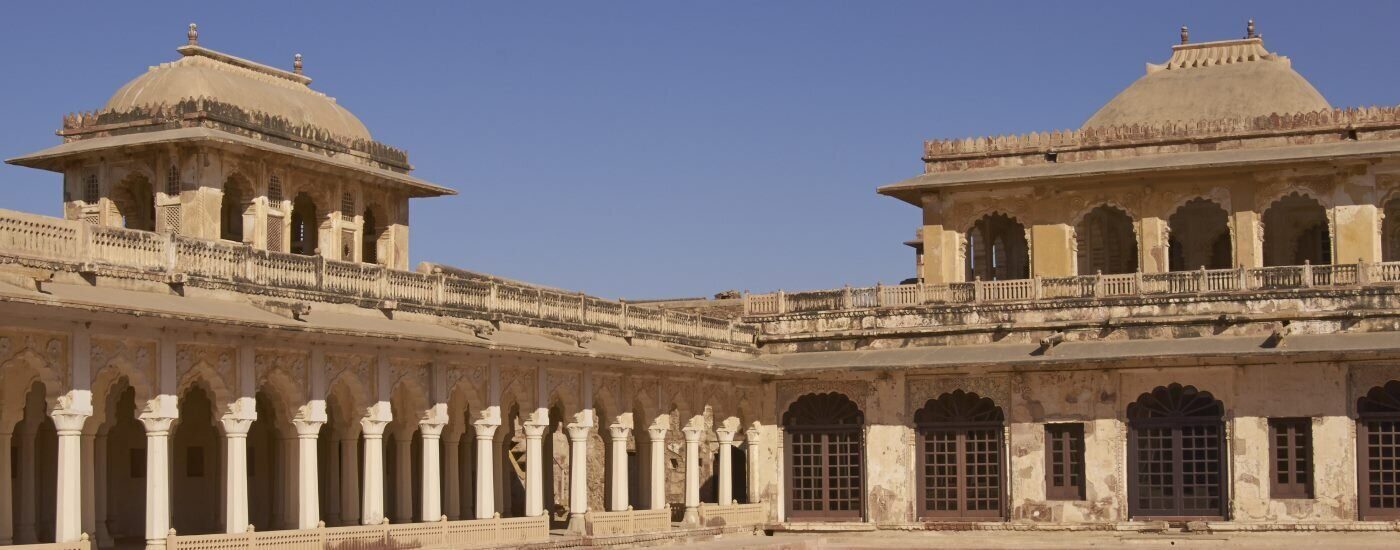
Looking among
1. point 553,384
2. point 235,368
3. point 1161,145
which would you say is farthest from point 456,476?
point 1161,145

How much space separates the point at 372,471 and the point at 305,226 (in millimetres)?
7920

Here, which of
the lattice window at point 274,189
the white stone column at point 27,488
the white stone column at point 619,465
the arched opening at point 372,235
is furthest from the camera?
the arched opening at point 372,235

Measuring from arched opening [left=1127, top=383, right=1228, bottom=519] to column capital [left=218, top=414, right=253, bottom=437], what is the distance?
52.3ft

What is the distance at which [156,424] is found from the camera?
23156 millimetres

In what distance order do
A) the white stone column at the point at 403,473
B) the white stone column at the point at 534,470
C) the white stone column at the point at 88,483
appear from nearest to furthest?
the white stone column at the point at 88,483 → the white stone column at the point at 403,473 → the white stone column at the point at 534,470

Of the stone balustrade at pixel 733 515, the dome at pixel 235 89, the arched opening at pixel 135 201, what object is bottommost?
the stone balustrade at pixel 733 515

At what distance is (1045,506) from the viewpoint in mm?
35000

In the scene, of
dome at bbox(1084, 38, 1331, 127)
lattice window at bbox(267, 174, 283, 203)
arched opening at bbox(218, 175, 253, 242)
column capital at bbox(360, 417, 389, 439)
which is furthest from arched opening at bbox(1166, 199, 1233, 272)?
column capital at bbox(360, 417, 389, 439)

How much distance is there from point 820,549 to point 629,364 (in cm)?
478

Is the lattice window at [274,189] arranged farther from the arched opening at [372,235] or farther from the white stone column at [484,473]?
the white stone column at [484,473]

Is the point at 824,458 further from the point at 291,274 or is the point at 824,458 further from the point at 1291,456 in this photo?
the point at 291,274

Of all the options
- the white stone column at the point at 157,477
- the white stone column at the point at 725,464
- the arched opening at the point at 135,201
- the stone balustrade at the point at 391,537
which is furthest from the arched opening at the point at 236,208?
Result: the white stone column at the point at 725,464

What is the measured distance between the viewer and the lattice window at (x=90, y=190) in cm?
3194

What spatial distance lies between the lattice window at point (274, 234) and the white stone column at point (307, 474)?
687cm
